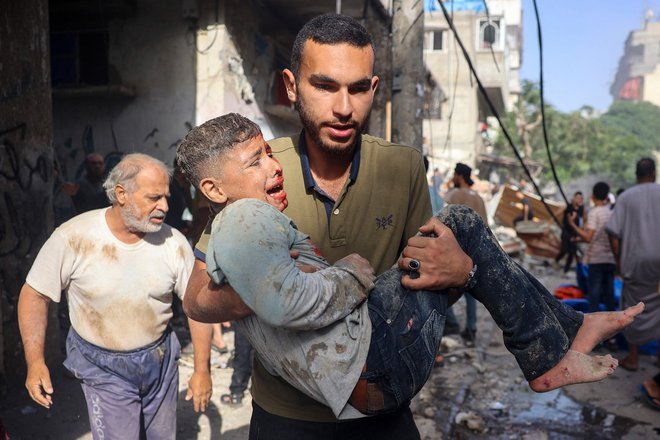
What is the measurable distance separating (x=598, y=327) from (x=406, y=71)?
8.91 feet

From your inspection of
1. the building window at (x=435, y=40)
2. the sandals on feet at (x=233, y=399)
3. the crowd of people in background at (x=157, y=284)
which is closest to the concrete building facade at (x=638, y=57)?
the building window at (x=435, y=40)

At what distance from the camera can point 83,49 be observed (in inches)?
307

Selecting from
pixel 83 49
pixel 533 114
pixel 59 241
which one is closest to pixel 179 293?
pixel 59 241

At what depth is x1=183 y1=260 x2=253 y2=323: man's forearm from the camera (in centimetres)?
149

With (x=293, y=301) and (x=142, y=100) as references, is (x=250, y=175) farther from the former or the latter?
(x=142, y=100)

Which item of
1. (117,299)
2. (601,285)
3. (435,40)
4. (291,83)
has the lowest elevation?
(601,285)

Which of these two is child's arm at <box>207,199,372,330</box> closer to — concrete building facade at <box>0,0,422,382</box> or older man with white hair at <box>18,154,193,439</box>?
older man with white hair at <box>18,154,193,439</box>

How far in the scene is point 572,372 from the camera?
174cm

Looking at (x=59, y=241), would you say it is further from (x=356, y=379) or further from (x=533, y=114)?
(x=533, y=114)

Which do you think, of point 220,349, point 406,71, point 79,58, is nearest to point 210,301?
point 406,71

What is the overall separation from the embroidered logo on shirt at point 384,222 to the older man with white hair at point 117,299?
4.33ft

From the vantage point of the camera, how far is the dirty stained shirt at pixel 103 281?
2480mm

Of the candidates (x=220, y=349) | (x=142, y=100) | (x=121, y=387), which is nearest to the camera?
(x=121, y=387)

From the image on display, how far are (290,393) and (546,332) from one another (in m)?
0.84
